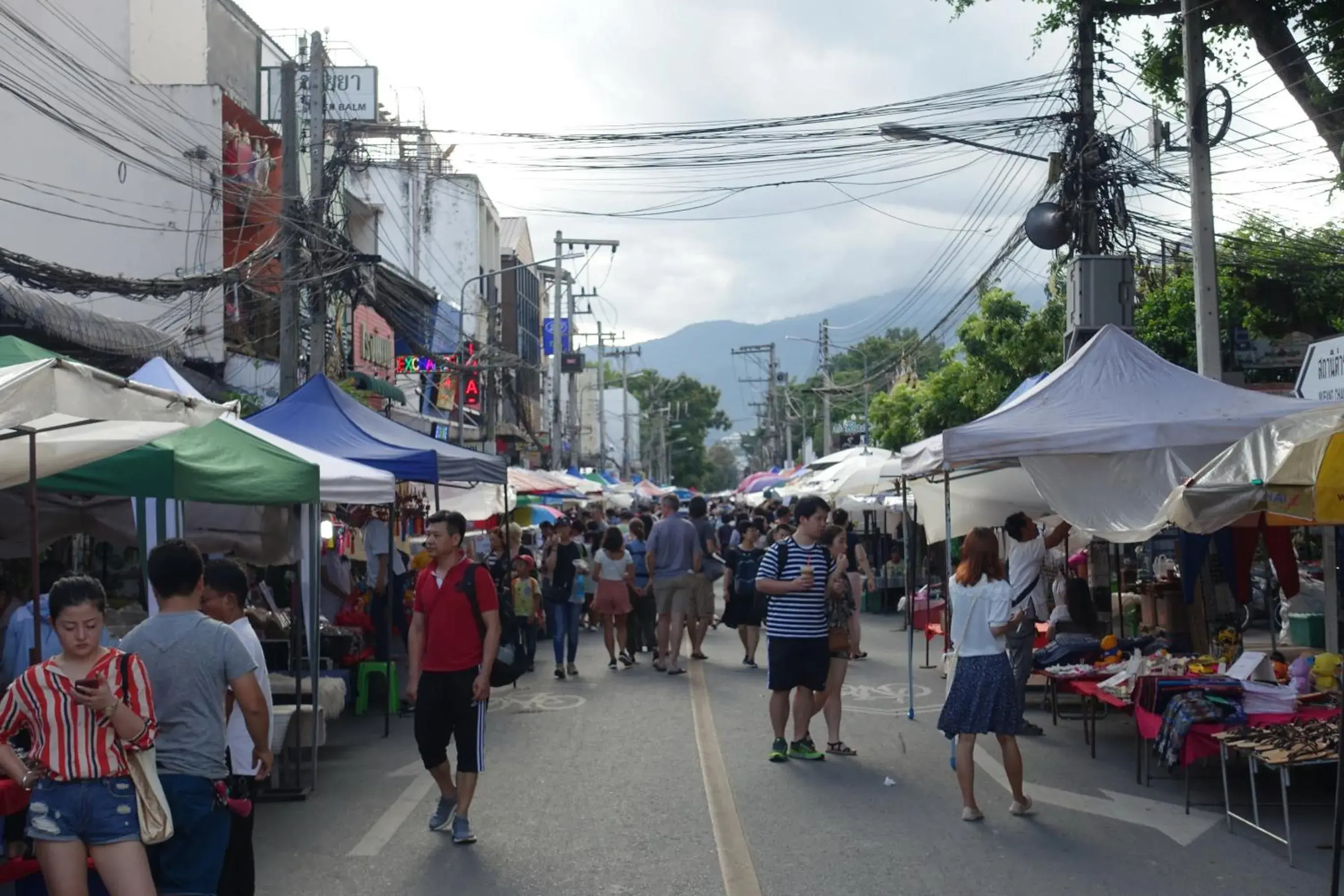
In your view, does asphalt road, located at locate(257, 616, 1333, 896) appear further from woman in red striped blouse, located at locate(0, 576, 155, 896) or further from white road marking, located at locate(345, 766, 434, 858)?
woman in red striped blouse, located at locate(0, 576, 155, 896)

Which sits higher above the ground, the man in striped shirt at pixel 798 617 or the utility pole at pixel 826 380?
the utility pole at pixel 826 380

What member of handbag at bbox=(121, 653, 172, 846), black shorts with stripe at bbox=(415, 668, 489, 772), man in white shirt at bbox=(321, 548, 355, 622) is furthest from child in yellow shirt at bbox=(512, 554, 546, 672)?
handbag at bbox=(121, 653, 172, 846)

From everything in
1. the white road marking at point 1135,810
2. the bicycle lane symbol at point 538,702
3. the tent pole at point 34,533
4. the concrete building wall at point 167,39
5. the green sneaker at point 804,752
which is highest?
the concrete building wall at point 167,39

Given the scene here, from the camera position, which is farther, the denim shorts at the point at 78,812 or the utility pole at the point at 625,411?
the utility pole at the point at 625,411

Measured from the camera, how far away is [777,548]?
9.98m

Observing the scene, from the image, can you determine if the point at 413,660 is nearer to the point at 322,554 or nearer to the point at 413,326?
the point at 322,554

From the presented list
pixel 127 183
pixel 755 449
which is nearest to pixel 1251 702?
pixel 127 183

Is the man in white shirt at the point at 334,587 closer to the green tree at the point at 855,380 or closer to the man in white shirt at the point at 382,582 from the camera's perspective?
the man in white shirt at the point at 382,582

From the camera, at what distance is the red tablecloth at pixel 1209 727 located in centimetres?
834

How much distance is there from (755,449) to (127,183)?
14832cm

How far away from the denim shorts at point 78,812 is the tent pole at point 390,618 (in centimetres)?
636

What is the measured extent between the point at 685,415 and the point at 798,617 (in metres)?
115

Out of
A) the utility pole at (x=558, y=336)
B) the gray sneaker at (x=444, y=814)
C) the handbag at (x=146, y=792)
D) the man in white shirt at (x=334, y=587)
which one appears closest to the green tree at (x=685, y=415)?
the utility pole at (x=558, y=336)

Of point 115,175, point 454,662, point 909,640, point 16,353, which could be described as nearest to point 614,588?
point 909,640
